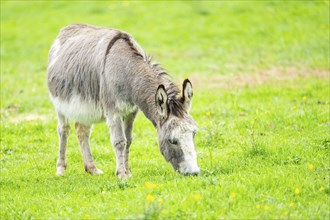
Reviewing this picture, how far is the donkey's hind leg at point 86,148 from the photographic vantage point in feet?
34.4

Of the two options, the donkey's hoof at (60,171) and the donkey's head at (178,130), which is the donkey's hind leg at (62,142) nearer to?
the donkey's hoof at (60,171)

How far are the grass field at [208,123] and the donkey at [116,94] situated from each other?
45 centimetres

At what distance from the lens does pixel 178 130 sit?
8.27 metres

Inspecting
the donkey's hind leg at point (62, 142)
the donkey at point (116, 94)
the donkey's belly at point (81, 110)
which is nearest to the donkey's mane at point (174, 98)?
the donkey at point (116, 94)

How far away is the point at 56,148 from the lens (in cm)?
1231

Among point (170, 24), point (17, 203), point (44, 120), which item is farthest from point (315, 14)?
point (17, 203)

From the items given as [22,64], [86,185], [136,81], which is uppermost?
[136,81]

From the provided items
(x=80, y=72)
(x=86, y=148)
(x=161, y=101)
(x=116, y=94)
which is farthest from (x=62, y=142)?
(x=161, y=101)

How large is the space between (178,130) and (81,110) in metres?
2.51

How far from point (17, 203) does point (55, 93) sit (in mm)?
2983

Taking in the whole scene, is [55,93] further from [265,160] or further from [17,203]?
[265,160]

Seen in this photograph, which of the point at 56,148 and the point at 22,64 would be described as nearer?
the point at 56,148

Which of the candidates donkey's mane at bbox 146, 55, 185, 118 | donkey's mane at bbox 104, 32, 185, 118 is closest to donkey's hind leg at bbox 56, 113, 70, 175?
donkey's mane at bbox 104, 32, 185, 118

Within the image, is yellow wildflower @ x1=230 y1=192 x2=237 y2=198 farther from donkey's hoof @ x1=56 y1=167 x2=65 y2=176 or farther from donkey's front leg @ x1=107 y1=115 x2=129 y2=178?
donkey's hoof @ x1=56 y1=167 x2=65 y2=176
